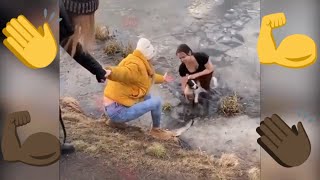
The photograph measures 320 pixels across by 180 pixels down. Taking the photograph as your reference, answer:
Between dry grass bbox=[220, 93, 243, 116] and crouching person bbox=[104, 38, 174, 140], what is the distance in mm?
286

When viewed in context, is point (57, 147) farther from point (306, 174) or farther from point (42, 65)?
point (306, 174)

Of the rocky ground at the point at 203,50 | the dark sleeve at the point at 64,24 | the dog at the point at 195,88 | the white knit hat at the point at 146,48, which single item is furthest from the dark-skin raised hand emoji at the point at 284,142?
the dark sleeve at the point at 64,24

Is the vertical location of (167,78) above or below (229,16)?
below

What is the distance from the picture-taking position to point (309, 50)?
235 cm

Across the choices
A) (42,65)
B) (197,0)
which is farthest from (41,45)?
(197,0)

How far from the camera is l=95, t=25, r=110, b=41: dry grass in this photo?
2.40 m

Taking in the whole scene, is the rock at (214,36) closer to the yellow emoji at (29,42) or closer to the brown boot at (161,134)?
the brown boot at (161,134)

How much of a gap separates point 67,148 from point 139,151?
0.35 meters

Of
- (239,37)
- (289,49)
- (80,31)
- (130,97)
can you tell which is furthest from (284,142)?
(80,31)

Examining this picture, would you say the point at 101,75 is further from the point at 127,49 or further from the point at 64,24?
the point at 64,24

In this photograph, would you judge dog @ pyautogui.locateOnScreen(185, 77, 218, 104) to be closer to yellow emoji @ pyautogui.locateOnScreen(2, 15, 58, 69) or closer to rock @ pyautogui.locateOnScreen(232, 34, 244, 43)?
rock @ pyautogui.locateOnScreen(232, 34, 244, 43)

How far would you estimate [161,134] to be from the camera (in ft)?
7.82

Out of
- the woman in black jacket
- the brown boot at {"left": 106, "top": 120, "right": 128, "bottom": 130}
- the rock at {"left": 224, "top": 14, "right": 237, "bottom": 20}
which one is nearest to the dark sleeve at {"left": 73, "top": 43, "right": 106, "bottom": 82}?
the woman in black jacket

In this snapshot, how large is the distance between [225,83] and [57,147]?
0.88m
